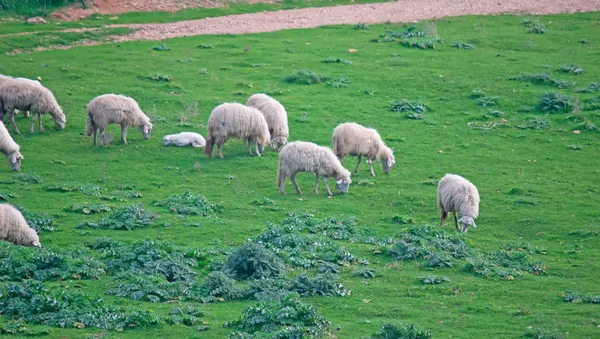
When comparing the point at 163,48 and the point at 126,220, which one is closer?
the point at 126,220

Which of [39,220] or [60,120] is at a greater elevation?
[60,120]

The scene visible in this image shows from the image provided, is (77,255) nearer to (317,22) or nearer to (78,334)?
(78,334)

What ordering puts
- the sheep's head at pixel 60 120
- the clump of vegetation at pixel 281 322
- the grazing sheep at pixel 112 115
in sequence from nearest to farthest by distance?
1. the clump of vegetation at pixel 281 322
2. the grazing sheep at pixel 112 115
3. the sheep's head at pixel 60 120

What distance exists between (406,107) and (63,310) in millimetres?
17993

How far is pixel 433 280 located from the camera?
16125 mm

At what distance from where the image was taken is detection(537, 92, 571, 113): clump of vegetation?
29609mm

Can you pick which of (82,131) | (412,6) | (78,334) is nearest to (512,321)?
(78,334)

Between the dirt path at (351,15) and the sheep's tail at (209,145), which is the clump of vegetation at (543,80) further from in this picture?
the sheep's tail at (209,145)

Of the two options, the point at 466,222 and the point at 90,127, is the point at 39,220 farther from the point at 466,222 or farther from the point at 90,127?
the point at 466,222

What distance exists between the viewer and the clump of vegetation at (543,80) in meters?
32.1

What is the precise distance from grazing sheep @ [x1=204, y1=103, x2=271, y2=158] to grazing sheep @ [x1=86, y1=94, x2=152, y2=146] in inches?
95.7

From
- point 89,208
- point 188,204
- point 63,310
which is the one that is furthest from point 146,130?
point 63,310

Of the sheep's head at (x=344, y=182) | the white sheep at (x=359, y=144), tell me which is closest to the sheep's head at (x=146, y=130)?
the white sheep at (x=359, y=144)

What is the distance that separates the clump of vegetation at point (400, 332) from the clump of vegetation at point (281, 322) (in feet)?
2.80
